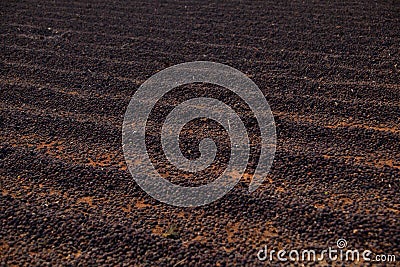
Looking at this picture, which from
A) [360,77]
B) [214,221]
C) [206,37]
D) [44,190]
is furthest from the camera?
[206,37]

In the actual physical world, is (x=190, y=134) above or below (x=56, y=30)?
below

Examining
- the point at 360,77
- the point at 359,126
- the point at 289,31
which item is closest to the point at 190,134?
the point at 359,126

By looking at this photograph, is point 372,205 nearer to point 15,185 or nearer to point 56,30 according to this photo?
point 15,185

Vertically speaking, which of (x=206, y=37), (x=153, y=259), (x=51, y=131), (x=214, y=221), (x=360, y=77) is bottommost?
(x=153, y=259)

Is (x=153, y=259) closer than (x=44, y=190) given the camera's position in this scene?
Yes

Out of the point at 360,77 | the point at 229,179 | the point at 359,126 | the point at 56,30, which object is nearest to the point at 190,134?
the point at 229,179

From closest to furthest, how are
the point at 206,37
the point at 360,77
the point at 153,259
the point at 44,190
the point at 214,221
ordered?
the point at 153,259 → the point at 214,221 → the point at 44,190 → the point at 360,77 → the point at 206,37
